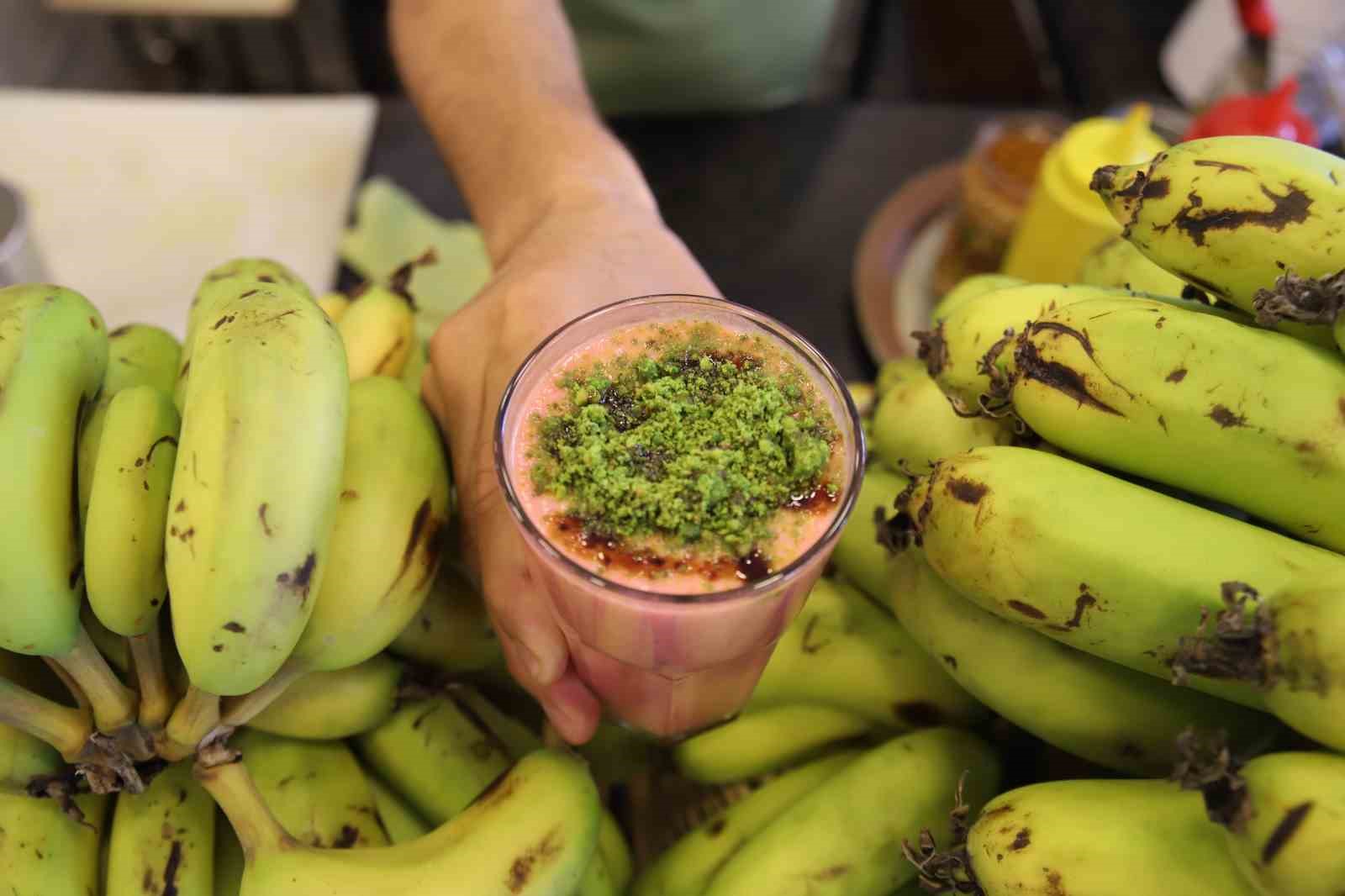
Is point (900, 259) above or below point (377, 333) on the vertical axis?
below

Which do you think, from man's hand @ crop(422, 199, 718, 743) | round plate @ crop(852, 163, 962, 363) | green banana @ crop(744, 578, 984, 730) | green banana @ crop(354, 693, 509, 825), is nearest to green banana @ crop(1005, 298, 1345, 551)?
green banana @ crop(744, 578, 984, 730)

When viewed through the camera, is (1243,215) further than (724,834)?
No

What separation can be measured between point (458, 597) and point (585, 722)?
15 centimetres

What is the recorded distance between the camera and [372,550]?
0.60 m

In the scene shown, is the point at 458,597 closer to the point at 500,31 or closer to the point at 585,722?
the point at 585,722

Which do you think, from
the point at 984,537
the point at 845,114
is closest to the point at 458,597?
the point at 984,537

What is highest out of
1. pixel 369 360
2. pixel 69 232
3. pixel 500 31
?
pixel 500 31

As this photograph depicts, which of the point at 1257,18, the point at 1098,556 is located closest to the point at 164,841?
the point at 1098,556

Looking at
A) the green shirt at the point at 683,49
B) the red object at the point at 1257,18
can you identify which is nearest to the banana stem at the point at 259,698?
the green shirt at the point at 683,49

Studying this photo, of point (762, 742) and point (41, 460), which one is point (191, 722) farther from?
point (762, 742)

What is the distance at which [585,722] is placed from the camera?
693 millimetres

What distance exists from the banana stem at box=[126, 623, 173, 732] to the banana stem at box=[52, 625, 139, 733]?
0.4 inches

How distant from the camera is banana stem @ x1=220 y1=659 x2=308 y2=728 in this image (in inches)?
23.8

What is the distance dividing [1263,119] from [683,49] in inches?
34.3
